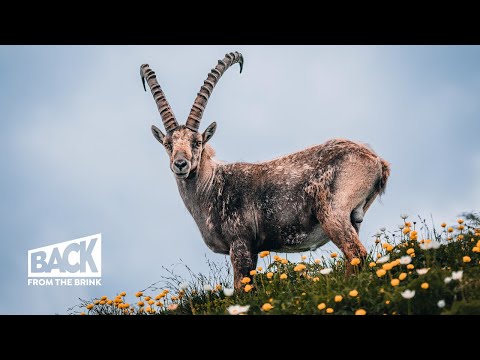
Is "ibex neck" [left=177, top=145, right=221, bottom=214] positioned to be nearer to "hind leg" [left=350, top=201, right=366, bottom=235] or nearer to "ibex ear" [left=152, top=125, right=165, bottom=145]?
"ibex ear" [left=152, top=125, right=165, bottom=145]

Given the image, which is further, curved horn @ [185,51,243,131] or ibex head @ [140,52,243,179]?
curved horn @ [185,51,243,131]

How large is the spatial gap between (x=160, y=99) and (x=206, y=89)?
30.7 inches

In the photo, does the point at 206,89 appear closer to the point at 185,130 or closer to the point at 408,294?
the point at 185,130

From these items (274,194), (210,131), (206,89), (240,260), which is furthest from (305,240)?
(206,89)

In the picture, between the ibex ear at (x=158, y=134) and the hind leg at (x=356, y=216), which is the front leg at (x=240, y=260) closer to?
the hind leg at (x=356, y=216)

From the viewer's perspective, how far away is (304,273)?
879cm

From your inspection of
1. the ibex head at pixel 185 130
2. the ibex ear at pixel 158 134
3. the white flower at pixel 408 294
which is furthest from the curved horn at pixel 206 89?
the white flower at pixel 408 294

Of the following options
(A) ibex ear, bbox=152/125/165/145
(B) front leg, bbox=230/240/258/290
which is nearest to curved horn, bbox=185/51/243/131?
(A) ibex ear, bbox=152/125/165/145

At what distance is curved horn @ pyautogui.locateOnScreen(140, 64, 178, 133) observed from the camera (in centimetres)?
1055

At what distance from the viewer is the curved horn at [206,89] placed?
34.6 feet

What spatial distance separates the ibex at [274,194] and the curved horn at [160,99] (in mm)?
19

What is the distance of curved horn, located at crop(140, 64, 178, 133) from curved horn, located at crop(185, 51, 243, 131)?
0.89 ft
